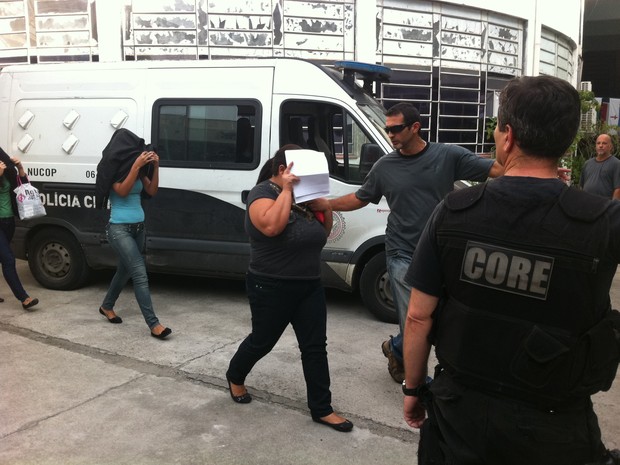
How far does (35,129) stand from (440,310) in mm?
5997

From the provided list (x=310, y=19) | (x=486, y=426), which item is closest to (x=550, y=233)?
(x=486, y=426)

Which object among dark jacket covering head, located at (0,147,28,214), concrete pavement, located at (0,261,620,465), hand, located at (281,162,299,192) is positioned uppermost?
hand, located at (281,162,299,192)

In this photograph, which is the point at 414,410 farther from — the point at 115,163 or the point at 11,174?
the point at 11,174

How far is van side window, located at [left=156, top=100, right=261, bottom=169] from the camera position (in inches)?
239

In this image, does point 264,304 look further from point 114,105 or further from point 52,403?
point 114,105

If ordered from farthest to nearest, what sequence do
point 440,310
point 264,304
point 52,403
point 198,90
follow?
point 198,90 → point 52,403 → point 264,304 → point 440,310

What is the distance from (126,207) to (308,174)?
233 cm

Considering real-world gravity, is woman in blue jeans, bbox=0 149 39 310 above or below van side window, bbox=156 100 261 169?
below

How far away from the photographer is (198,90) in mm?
6195

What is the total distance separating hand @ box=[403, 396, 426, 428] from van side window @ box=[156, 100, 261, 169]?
4.21 metres

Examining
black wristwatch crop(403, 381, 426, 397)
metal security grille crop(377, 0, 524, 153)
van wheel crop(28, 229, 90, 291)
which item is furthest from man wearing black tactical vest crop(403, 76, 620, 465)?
metal security grille crop(377, 0, 524, 153)

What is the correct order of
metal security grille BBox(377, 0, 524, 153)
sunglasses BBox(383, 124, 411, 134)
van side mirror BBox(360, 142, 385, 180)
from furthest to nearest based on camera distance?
1. metal security grille BBox(377, 0, 524, 153)
2. van side mirror BBox(360, 142, 385, 180)
3. sunglasses BBox(383, 124, 411, 134)

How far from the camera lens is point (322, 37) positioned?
44.7ft

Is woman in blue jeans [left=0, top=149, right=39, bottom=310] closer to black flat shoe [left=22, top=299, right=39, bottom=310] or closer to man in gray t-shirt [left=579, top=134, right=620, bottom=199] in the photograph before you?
black flat shoe [left=22, top=299, right=39, bottom=310]
